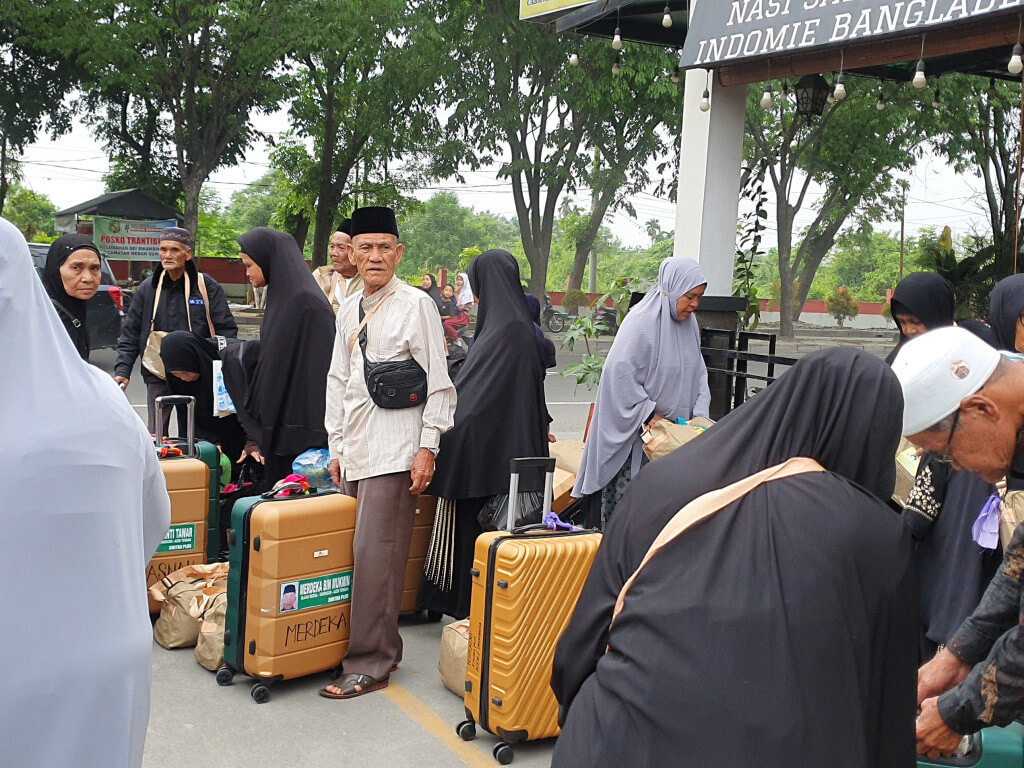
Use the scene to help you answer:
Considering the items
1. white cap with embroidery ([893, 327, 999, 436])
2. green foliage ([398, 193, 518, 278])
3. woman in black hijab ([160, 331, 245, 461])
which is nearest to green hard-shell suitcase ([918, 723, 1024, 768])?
white cap with embroidery ([893, 327, 999, 436])

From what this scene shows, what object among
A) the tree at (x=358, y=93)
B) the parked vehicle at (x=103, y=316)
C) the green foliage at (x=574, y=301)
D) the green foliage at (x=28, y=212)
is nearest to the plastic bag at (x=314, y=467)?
the parked vehicle at (x=103, y=316)

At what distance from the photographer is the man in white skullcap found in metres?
2.22

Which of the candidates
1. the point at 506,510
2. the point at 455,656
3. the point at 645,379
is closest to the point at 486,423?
the point at 506,510

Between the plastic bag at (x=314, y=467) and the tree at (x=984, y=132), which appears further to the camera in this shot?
the tree at (x=984, y=132)

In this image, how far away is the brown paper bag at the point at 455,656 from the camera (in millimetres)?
4305

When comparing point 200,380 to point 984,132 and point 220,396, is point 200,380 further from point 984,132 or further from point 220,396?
point 984,132

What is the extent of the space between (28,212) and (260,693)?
55.8 m

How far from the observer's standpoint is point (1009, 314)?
3709 millimetres

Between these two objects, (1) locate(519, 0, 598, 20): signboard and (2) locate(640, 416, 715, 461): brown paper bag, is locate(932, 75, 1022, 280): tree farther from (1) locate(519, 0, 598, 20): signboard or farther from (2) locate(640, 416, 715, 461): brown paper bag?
(2) locate(640, 416, 715, 461): brown paper bag

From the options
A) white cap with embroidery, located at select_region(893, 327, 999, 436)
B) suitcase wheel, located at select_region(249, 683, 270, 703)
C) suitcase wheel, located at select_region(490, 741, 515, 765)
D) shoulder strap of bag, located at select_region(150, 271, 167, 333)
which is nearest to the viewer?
white cap with embroidery, located at select_region(893, 327, 999, 436)

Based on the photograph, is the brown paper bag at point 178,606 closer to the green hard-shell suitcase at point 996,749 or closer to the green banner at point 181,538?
the green banner at point 181,538

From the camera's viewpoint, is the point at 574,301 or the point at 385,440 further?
the point at 574,301

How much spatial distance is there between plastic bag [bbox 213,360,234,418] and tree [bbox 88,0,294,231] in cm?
1687

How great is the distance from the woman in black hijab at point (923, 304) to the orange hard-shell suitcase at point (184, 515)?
3.41 metres
